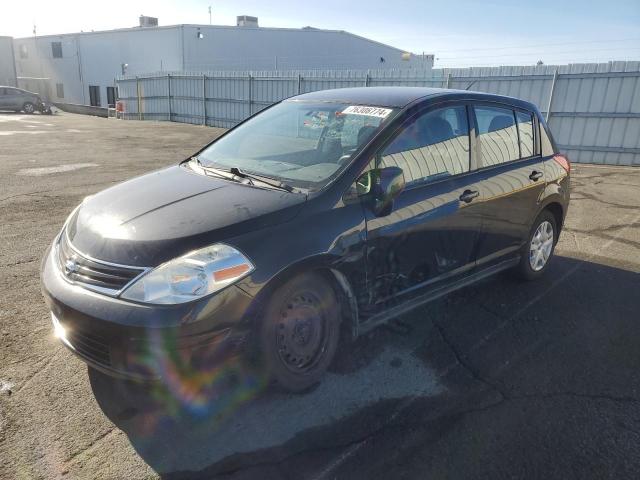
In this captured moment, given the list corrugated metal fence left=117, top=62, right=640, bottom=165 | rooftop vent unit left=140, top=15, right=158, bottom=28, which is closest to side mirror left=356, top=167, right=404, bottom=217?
corrugated metal fence left=117, top=62, right=640, bottom=165

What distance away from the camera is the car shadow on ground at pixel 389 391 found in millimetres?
2432

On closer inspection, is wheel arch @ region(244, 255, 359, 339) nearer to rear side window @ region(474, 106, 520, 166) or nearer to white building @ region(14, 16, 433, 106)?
rear side window @ region(474, 106, 520, 166)

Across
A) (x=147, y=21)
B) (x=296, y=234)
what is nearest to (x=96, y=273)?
(x=296, y=234)

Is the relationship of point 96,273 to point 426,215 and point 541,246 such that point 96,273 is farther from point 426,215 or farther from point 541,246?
point 541,246

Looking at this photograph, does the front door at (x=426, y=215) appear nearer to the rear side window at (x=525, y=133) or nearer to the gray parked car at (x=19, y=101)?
the rear side window at (x=525, y=133)

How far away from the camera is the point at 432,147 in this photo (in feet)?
11.3

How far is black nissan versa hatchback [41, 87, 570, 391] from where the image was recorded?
236 cm

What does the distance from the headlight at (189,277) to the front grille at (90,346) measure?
290 mm

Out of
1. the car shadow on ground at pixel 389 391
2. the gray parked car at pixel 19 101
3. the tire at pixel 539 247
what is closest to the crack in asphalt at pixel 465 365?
the car shadow on ground at pixel 389 391

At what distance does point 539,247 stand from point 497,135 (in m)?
1.32

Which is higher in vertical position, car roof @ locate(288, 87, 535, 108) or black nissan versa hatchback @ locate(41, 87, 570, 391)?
car roof @ locate(288, 87, 535, 108)

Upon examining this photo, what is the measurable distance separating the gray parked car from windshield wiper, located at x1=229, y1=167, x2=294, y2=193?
31.0 metres

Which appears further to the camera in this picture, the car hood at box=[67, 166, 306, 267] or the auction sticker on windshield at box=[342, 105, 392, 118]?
the auction sticker on windshield at box=[342, 105, 392, 118]

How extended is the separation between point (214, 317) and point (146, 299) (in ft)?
1.11
